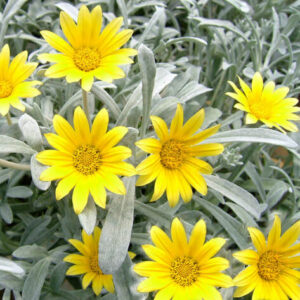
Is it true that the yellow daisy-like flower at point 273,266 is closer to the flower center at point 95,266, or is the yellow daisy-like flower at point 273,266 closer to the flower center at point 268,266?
the flower center at point 268,266

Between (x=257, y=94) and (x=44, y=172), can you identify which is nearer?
(x=44, y=172)

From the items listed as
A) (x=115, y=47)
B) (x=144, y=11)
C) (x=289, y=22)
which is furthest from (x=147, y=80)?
(x=144, y=11)

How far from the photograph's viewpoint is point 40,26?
5.01 ft

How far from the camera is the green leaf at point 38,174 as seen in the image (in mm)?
723

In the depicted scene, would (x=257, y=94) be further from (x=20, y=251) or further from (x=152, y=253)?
(x=20, y=251)

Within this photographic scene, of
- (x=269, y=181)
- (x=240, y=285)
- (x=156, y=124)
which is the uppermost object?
(x=156, y=124)

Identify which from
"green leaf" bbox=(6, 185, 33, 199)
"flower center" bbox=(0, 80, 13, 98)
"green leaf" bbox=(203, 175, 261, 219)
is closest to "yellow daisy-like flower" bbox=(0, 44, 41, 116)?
"flower center" bbox=(0, 80, 13, 98)

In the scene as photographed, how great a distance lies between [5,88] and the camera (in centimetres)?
84

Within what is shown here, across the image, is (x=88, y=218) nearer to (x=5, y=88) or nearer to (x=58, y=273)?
(x=58, y=273)

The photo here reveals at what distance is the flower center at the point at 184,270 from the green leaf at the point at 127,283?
93mm

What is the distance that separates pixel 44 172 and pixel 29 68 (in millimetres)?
265

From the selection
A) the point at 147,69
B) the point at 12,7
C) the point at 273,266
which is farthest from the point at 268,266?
the point at 12,7

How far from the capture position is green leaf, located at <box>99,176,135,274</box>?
75cm

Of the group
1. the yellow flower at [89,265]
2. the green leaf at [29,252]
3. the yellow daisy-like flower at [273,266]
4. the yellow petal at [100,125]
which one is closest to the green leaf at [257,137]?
the yellow daisy-like flower at [273,266]
